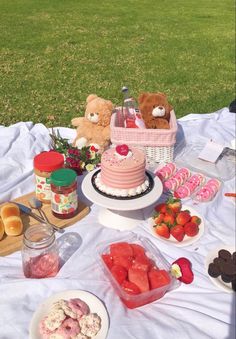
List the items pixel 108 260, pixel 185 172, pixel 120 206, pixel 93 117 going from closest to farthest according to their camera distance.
A: pixel 108 260 → pixel 120 206 → pixel 185 172 → pixel 93 117

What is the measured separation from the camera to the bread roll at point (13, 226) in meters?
1.56

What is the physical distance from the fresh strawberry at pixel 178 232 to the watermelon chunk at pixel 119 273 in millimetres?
340

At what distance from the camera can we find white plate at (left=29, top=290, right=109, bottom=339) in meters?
A: 1.22

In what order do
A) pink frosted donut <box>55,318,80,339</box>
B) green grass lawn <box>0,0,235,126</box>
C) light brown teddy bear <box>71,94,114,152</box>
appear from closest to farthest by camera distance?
pink frosted donut <box>55,318,80,339</box>
light brown teddy bear <box>71,94,114,152</box>
green grass lawn <box>0,0,235,126</box>

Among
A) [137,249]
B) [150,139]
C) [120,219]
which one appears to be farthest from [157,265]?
[150,139]

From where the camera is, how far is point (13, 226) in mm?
1564

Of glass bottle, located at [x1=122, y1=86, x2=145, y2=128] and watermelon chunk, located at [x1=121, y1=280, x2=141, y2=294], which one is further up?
glass bottle, located at [x1=122, y1=86, x2=145, y2=128]

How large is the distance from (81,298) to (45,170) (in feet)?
1.83

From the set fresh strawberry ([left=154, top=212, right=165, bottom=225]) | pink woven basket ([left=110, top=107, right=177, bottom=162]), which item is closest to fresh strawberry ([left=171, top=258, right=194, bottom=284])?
fresh strawberry ([left=154, top=212, right=165, bottom=225])

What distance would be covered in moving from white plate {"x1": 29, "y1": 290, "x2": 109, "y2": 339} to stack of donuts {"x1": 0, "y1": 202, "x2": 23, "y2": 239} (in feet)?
1.16

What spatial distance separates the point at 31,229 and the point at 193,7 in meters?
6.97

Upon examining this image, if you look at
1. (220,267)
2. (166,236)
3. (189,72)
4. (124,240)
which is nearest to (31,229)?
(124,240)

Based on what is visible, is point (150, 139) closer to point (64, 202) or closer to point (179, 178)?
point (179, 178)

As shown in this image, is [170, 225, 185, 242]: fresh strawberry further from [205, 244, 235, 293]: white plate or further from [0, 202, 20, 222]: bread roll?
[0, 202, 20, 222]: bread roll
